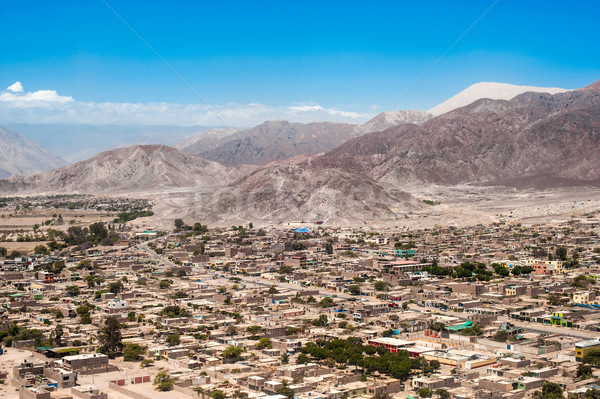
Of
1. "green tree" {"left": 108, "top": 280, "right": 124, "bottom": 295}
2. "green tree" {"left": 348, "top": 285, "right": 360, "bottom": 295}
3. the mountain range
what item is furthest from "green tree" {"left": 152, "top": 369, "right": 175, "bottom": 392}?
the mountain range

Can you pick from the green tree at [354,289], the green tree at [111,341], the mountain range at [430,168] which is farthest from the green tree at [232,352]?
the mountain range at [430,168]

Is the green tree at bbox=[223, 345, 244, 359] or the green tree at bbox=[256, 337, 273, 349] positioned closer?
the green tree at bbox=[223, 345, 244, 359]

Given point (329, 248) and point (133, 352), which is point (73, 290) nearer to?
point (133, 352)

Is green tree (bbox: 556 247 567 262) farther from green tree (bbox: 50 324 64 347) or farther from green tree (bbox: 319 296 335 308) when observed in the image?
green tree (bbox: 50 324 64 347)

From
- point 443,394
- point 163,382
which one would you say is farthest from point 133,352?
point 443,394

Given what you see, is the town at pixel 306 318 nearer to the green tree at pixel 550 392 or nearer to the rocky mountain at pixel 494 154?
the green tree at pixel 550 392

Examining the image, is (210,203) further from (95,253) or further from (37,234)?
(95,253)

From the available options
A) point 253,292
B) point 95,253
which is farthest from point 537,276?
point 95,253
